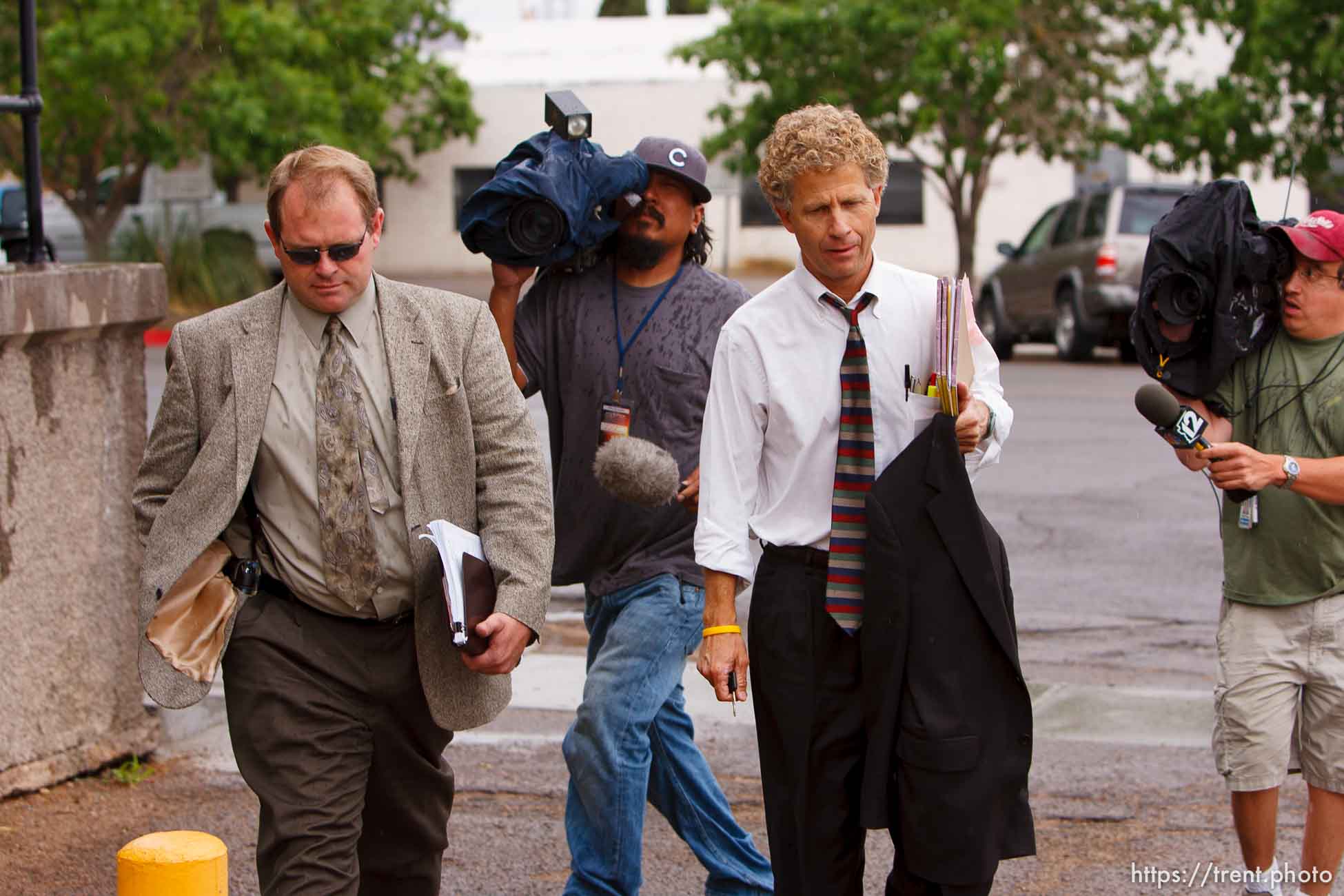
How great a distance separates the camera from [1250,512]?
4.26 m

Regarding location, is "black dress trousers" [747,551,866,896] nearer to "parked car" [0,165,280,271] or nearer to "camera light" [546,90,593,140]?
"camera light" [546,90,593,140]

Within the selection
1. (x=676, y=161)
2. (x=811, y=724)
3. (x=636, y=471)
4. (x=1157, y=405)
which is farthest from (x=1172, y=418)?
(x=676, y=161)

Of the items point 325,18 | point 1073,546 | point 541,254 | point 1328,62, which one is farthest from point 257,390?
point 325,18

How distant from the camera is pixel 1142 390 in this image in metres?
3.75

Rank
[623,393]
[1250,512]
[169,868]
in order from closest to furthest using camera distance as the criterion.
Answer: [169,868] < [1250,512] < [623,393]

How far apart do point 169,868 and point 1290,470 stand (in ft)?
8.66

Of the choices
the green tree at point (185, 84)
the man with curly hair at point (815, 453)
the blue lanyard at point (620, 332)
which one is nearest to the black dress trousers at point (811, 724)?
the man with curly hair at point (815, 453)

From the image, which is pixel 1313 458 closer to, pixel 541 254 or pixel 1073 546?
pixel 541 254

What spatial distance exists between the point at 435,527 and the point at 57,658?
7.67 ft

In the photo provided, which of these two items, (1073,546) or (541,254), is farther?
(1073,546)

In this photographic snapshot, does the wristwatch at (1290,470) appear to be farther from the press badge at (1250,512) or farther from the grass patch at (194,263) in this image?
the grass patch at (194,263)

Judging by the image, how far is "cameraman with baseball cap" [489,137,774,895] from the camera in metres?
4.31

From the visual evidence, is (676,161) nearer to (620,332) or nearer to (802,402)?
(620,332)

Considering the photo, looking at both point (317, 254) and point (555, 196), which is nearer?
point (317, 254)
